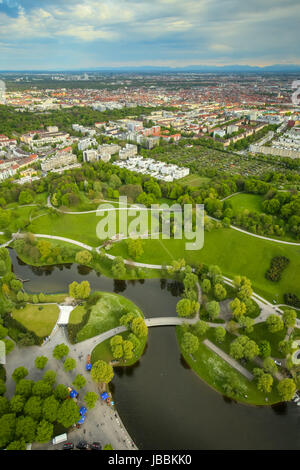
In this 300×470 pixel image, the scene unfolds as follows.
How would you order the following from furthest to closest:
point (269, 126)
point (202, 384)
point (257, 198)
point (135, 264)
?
point (269, 126)
point (257, 198)
point (135, 264)
point (202, 384)

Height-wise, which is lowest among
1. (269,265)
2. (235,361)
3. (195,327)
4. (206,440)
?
(206,440)

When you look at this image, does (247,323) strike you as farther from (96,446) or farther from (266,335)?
(96,446)

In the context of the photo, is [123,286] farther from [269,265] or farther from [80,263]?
[269,265]

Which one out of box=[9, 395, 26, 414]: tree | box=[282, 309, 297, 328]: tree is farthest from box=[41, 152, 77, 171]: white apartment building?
box=[282, 309, 297, 328]: tree

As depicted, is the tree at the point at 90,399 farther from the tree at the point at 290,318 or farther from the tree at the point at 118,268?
the tree at the point at 290,318

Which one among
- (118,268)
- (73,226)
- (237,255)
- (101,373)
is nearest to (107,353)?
(101,373)

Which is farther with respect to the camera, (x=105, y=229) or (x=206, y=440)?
(x=105, y=229)

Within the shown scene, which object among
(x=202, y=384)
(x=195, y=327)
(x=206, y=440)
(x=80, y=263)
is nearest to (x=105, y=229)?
(x=80, y=263)
